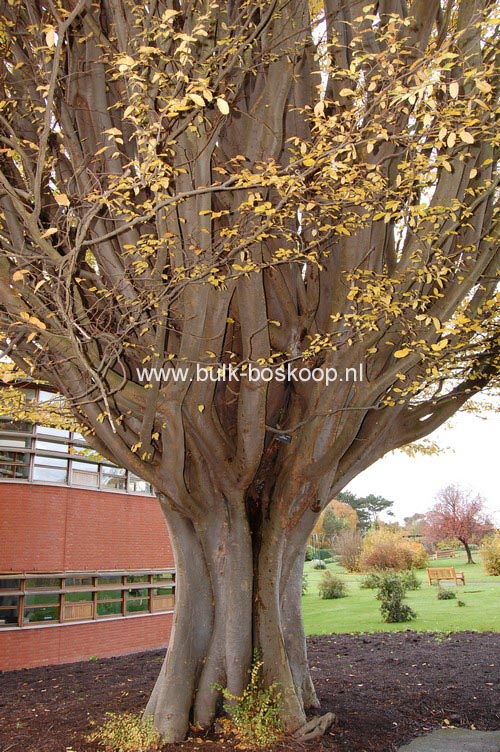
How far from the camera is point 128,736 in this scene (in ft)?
18.1

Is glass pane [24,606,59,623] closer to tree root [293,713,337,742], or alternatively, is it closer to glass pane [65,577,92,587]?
glass pane [65,577,92,587]

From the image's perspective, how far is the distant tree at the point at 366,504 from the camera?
69250 mm

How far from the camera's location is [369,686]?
7.85 meters

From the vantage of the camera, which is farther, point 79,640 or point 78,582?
point 78,582

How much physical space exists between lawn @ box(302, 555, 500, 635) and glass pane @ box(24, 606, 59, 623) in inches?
246

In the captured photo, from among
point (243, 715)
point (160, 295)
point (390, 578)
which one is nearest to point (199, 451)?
point (160, 295)

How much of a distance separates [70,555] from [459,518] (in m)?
32.2

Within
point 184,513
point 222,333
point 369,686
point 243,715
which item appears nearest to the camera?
point 222,333

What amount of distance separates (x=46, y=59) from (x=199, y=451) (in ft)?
12.0

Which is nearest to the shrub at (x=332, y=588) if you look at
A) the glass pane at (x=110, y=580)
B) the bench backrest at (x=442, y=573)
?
the bench backrest at (x=442, y=573)

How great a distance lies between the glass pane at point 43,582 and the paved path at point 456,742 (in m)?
9.15

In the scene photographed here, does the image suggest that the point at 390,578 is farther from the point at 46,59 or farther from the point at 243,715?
the point at 46,59

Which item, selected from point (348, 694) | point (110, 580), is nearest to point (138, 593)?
point (110, 580)

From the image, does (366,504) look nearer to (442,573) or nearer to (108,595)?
(442,573)
